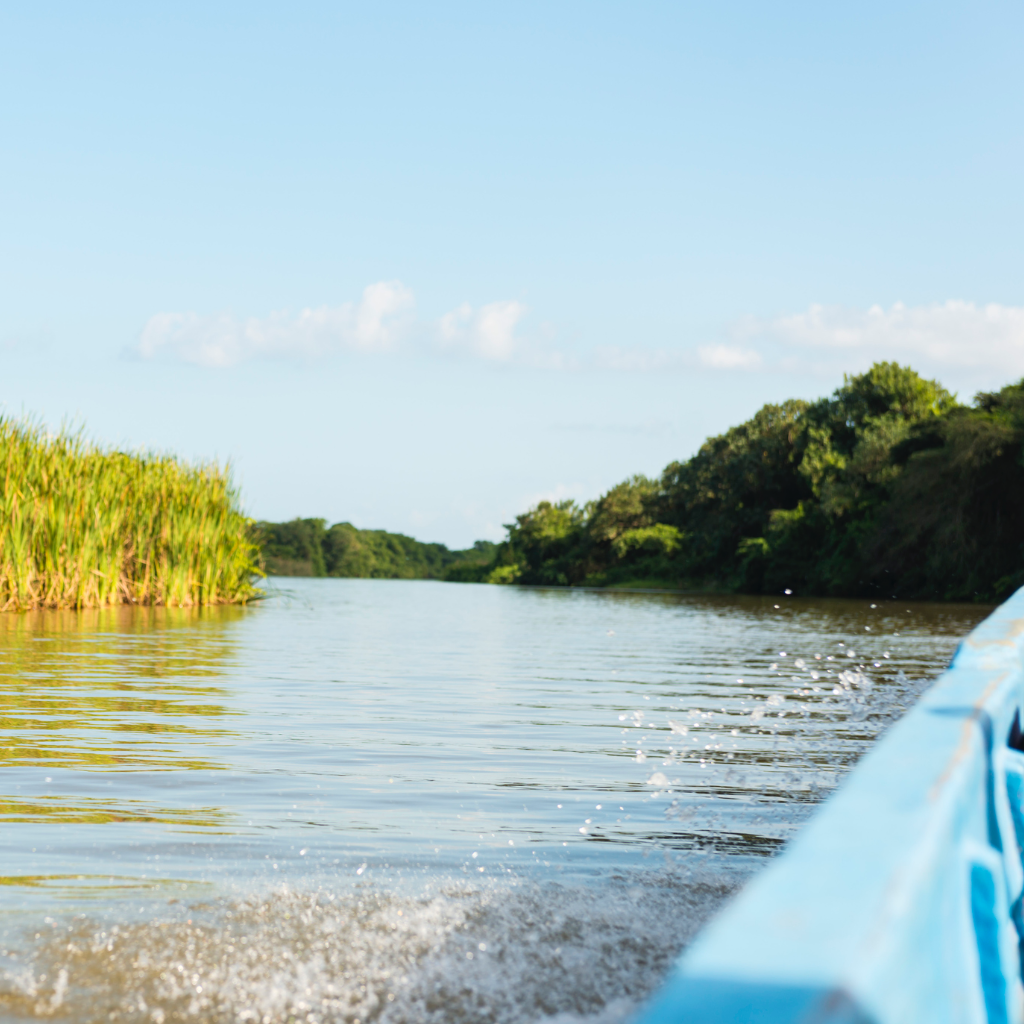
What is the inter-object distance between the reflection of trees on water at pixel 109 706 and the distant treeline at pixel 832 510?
23723 mm

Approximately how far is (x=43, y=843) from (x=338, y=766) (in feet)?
6.43

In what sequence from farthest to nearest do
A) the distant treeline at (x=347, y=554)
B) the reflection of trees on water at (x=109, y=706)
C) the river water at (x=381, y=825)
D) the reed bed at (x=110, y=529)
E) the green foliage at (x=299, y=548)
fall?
the distant treeline at (x=347, y=554)
the green foliage at (x=299, y=548)
the reed bed at (x=110, y=529)
the reflection of trees on water at (x=109, y=706)
the river water at (x=381, y=825)

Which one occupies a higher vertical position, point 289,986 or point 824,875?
point 824,875

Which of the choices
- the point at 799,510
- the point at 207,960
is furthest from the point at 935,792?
the point at 799,510

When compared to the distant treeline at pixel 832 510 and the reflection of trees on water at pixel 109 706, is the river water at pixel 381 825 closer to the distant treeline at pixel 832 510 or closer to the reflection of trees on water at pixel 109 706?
the reflection of trees on water at pixel 109 706

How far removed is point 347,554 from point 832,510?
67.0 metres

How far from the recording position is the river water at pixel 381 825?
2.82m

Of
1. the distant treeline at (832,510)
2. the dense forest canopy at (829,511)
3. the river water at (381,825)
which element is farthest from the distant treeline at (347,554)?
the river water at (381,825)

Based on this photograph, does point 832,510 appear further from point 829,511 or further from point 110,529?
point 110,529

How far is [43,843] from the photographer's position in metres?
4.05

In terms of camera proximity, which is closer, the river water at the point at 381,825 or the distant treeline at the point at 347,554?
the river water at the point at 381,825

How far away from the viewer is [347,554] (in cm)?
10031

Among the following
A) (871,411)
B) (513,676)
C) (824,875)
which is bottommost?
(513,676)

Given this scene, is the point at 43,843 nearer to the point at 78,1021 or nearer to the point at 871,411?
the point at 78,1021
